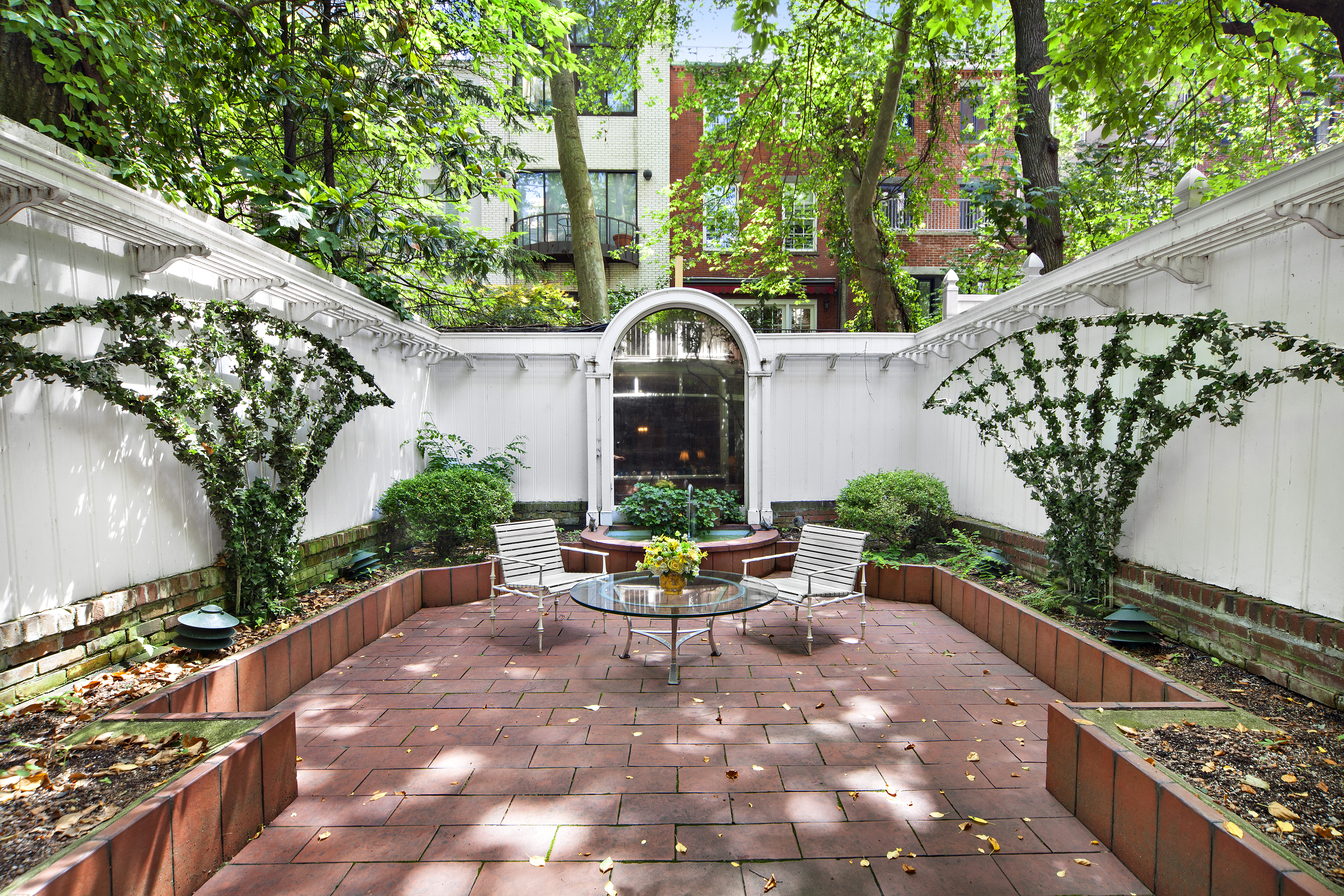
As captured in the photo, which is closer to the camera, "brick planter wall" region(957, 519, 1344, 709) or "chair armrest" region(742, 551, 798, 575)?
"brick planter wall" region(957, 519, 1344, 709)

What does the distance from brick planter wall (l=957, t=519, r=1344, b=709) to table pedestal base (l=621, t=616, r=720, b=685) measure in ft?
9.64

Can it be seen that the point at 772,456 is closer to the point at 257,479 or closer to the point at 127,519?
the point at 257,479

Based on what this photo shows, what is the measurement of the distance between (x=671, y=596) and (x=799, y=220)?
894cm

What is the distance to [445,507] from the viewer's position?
6.08 m

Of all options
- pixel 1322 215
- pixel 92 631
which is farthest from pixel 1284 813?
pixel 92 631

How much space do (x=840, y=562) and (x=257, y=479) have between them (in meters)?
4.55

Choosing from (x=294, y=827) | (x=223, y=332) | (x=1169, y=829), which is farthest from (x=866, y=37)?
(x=294, y=827)

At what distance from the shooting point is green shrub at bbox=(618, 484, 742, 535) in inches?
292

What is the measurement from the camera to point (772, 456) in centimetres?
848

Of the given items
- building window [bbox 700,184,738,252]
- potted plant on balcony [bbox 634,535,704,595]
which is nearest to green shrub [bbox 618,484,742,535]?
potted plant on balcony [bbox 634,535,704,595]

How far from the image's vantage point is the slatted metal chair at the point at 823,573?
16.5 feet

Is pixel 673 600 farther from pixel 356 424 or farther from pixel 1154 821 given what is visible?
pixel 356 424

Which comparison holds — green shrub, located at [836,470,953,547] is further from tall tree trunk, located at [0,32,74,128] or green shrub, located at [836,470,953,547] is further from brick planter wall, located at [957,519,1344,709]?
tall tree trunk, located at [0,32,74,128]

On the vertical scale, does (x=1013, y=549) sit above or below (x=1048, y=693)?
above
